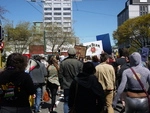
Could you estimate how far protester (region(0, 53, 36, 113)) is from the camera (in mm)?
4391

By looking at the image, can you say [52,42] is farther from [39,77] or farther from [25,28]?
[39,77]

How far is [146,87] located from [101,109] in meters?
0.92

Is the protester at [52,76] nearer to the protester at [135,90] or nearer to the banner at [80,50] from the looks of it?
the banner at [80,50]

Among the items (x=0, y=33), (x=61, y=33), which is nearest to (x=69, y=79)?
(x=0, y=33)

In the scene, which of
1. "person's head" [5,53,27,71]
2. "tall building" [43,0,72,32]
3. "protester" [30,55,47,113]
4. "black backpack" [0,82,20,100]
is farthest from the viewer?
"tall building" [43,0,72,32]

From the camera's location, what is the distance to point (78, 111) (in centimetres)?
487

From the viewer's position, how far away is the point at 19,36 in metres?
65.1

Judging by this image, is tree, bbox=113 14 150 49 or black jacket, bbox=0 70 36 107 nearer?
black jacket, bbox=0 70 36 107

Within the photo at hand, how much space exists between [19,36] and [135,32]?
32.5 metres

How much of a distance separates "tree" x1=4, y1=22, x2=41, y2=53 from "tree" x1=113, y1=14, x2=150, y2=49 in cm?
2499

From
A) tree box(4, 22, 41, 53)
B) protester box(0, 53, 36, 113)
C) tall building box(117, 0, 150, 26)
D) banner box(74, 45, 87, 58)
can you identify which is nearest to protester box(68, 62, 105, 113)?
protester box(0, 53, 36, 113)

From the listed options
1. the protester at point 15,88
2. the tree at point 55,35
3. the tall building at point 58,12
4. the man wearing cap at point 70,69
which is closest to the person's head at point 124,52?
the man wearing cap at point 70,69

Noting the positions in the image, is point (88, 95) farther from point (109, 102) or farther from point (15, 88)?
point (109, 102)

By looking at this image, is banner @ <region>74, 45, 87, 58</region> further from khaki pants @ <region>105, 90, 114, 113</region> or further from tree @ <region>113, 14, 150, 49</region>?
tree @ <region>113, 14, 150, 49</region>
